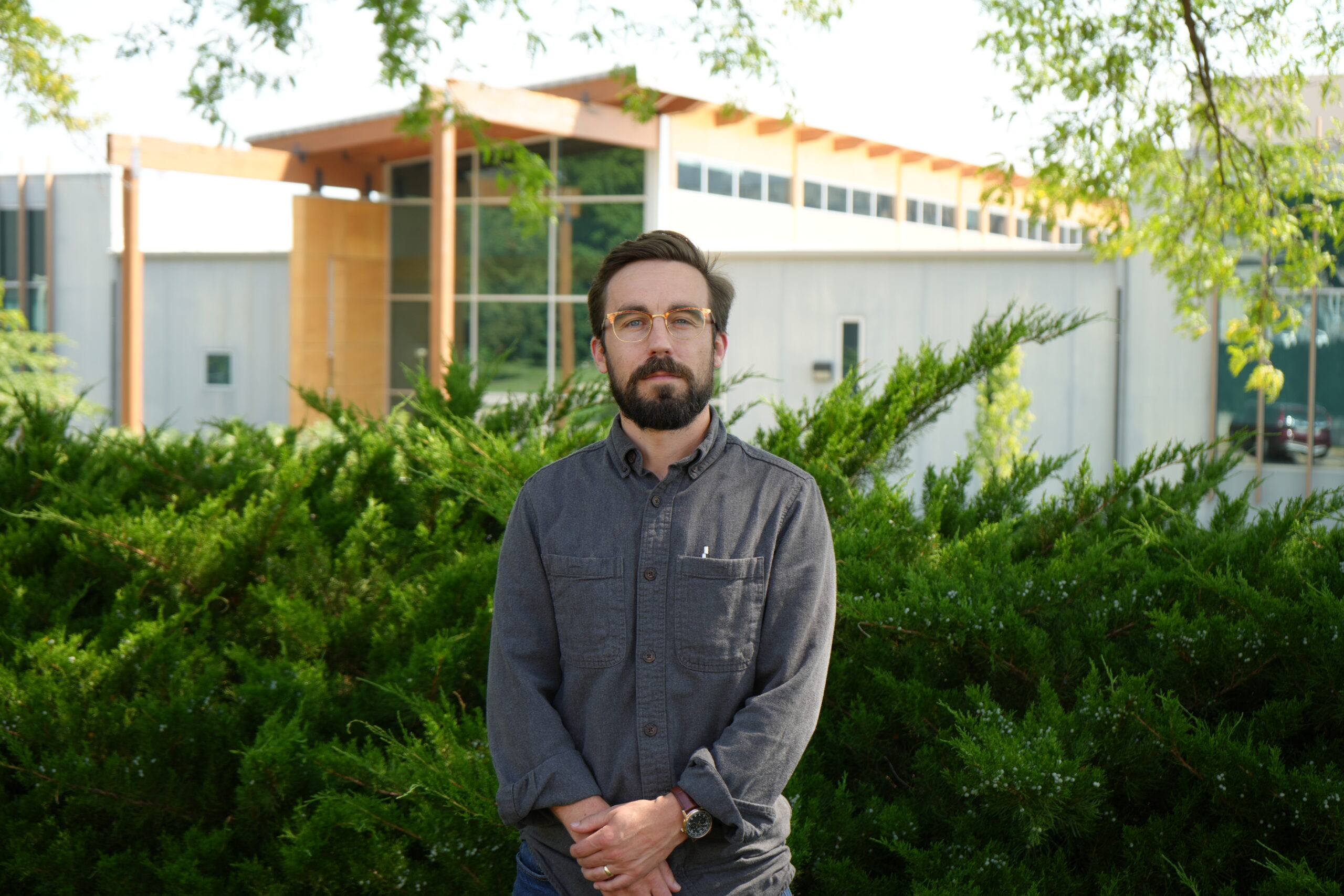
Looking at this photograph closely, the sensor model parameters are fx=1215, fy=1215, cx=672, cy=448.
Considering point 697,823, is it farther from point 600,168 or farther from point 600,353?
point 600,168

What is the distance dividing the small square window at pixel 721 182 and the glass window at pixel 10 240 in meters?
19.3

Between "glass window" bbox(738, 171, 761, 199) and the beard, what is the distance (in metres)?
22.4

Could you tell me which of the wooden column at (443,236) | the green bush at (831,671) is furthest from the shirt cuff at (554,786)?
the wooden column at (443,236)

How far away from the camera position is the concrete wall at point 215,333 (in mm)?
27531

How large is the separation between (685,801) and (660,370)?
2.68 feet

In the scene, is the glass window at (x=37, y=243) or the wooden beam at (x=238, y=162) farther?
the glass window at (x=37, y=243)

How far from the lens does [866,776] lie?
3672 mm

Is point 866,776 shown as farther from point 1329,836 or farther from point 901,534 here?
point 1329,836

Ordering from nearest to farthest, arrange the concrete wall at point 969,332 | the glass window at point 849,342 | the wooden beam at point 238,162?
the concrete wall at point 969,332 < the glass window at point 849,342 < the wooden beam at point 238,162

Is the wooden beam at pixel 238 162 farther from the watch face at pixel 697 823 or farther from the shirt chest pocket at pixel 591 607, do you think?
the watch face at pixel 697 823

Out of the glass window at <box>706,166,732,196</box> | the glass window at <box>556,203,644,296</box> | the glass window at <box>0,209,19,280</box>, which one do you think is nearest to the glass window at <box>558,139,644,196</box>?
the glass window at <box>556,203,644,296</box>

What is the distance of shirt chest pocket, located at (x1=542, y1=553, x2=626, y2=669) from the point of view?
2.38 metres

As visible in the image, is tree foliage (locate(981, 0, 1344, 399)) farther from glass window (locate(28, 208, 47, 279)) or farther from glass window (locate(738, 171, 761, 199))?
glass window (locate(28, 208, 47, 279))

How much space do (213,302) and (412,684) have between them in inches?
1035
